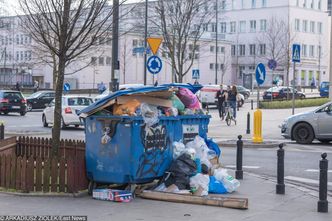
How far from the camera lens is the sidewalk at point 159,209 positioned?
859 cm

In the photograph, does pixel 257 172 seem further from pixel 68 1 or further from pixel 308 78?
pixel 308 78

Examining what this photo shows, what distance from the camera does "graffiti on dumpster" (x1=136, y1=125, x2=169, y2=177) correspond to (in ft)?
32.3

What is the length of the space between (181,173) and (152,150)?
2.02 ft

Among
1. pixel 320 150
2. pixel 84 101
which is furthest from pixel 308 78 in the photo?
pixel 320 150

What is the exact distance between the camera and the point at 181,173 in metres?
10.0

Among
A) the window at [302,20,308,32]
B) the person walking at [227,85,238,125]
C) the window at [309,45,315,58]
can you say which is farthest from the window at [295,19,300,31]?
the person walking at [227,85,238,125]

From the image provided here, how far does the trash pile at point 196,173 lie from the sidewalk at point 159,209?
51 centimetres

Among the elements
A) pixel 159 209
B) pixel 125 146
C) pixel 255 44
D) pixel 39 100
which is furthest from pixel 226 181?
pixel 255 44

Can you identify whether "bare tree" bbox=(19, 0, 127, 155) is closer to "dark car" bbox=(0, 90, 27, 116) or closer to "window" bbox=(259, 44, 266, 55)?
"dark car" bbox=(0, 90, 27, 116)

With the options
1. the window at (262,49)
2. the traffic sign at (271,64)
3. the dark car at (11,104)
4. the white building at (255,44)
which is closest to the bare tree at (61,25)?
the traffic sign at (271,64)

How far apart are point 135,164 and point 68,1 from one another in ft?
10.9

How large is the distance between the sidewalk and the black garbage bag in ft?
1.87

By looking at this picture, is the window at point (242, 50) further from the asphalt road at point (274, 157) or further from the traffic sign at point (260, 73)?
the traffic sign at point (260, 73)

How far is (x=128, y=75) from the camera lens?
78000 millimetres
